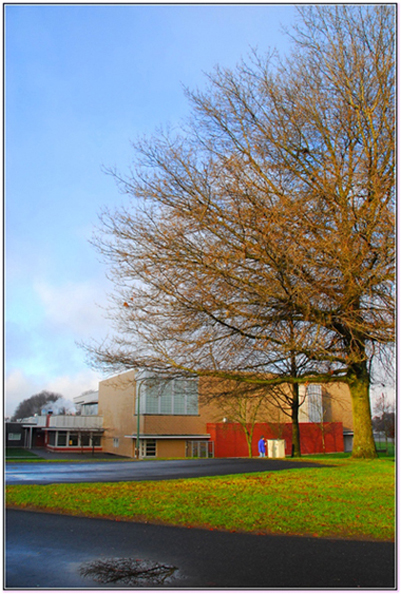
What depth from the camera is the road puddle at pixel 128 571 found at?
14.2ft

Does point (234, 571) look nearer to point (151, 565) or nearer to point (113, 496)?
point (151, 565)

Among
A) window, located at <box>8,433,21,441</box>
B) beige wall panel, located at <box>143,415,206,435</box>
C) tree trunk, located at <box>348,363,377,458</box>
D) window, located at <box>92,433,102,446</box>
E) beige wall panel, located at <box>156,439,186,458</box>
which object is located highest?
tree trunk, located at <box>348,363,377,458</box>

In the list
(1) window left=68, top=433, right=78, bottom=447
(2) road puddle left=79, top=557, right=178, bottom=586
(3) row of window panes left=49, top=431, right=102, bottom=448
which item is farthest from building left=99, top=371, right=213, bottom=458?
(2) road puddle left=79, top=557, right=178, bottom=586

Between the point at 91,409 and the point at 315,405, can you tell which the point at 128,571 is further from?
the point at 91,409

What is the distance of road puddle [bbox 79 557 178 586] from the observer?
434cm

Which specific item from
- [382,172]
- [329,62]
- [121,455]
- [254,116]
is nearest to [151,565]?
[382,172]

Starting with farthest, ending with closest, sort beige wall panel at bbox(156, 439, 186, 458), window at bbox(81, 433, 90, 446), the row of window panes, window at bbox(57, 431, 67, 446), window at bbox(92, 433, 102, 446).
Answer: window at bbox(92, 433, 102, 446) → window at bbox(57, 431, 67, 446) → the row of window panes → window at bbox(81, 433, 90, 446) → beige wall panel at bbox(156, 439, 186, 458)

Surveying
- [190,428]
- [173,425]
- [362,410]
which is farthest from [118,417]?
[362,410]

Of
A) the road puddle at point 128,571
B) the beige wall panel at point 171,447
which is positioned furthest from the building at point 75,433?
the road puddle at point 128,571

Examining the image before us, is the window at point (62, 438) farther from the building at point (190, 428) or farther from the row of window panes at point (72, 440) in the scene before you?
the building at point (190, 428)

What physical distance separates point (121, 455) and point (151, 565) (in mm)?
51662

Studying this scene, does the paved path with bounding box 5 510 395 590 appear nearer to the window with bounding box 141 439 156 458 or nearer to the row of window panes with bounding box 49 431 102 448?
the window with bounding box 141 439 156 458

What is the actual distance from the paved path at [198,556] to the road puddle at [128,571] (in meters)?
0.06

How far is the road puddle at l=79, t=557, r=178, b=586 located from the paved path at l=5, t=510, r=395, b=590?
60 millimetres
